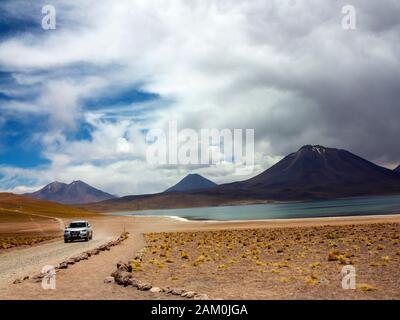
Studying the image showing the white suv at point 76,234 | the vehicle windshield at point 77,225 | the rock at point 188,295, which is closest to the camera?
the rock at point 188,295

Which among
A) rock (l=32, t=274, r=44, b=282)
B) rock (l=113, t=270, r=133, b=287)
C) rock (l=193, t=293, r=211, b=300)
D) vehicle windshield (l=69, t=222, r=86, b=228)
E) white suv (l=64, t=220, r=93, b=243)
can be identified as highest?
rock (l=193, t=293, r=211, b=300)

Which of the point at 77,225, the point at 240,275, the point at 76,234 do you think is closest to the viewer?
the point at 240,275

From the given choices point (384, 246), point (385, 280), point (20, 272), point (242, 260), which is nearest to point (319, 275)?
point (385, 280)

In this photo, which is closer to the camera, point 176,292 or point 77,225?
point 176,292

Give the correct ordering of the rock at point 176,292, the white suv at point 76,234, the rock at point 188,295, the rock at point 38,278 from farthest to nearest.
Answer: the white suv at point 76,234 < the rock at point 38,278 < the rock at point 176,292 < the rock at point 188,295

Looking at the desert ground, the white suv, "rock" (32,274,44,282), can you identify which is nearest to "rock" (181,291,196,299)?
the desert ground

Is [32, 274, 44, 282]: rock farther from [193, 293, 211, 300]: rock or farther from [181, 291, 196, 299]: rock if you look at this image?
[193, 293, 211, 300]: rock

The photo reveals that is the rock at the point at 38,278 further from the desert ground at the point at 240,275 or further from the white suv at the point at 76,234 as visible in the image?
the white suv at the point at 76,234

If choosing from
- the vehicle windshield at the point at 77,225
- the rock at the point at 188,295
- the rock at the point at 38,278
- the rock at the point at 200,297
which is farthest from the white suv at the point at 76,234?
the rock at the point at 200,297

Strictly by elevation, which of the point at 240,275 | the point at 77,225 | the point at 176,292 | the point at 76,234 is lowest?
the point at 76,234

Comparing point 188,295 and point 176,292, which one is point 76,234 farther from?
point 188,295

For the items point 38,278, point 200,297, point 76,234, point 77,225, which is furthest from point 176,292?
point 77,225

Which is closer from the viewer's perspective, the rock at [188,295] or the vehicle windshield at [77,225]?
the rock at [188,295]
